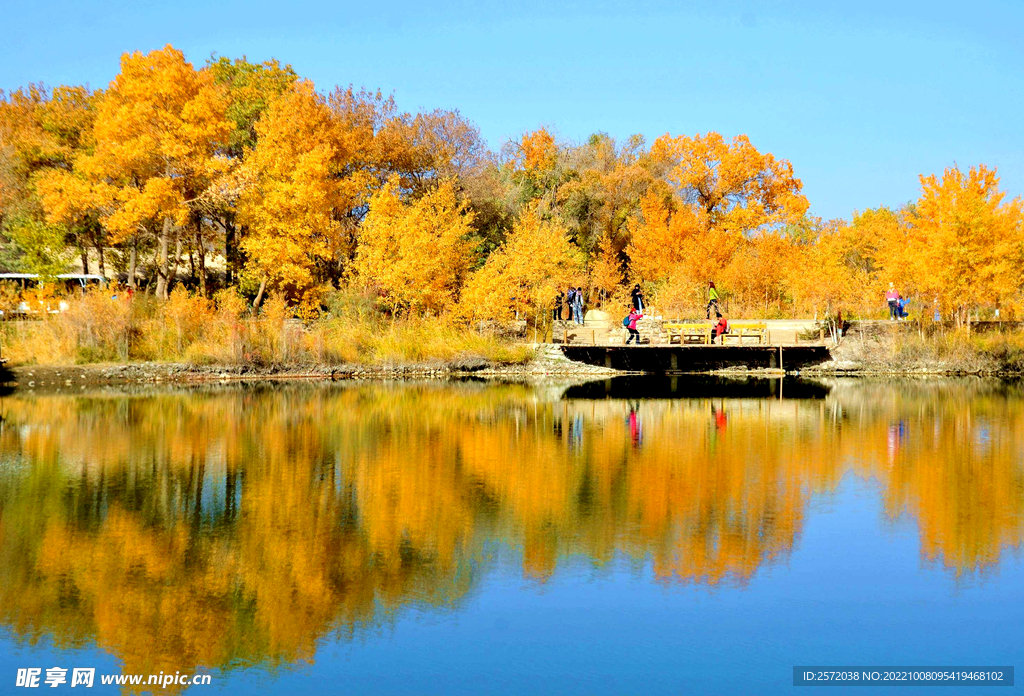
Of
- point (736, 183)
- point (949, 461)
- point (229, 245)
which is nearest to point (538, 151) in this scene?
point (736, 183)

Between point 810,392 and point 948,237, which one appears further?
point 948,237

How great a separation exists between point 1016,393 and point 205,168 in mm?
31598

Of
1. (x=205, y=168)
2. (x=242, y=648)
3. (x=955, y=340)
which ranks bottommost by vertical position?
(x=242, y=648)

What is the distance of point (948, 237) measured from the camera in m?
39.0

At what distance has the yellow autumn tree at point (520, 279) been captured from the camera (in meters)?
41.3

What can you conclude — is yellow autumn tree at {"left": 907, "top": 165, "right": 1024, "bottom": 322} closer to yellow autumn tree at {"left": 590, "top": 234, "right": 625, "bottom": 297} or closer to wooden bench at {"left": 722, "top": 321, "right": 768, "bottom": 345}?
wooden bench at {"left": 722, "top": 321, "right": 768, "bottom": 345}

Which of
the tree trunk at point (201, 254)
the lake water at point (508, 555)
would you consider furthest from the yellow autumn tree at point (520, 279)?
the lake water at point (508, 555)


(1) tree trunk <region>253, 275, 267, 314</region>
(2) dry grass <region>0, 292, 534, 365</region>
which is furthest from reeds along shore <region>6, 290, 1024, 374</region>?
(1) tree trunk <region>253, 275, 267, 314</region>

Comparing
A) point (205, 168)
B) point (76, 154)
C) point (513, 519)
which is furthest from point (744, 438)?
point (76, 154)

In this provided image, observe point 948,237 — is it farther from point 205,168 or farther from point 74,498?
point 74,498

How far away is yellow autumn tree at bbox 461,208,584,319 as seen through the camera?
4134 centimetres

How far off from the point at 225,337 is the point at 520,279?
40.8 ft

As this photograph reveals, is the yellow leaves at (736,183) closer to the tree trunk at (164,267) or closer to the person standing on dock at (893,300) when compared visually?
the person standing on dock at (893,300)

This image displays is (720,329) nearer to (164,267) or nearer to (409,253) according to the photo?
(409,253)
